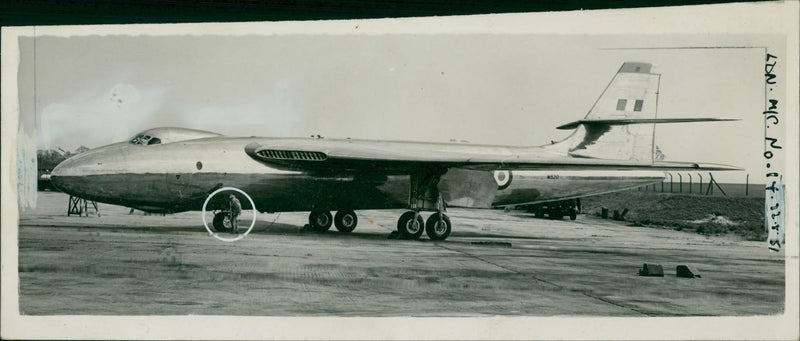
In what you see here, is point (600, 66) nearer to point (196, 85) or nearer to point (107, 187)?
point (196, 85)

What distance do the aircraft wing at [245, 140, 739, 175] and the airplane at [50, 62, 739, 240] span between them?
17mm

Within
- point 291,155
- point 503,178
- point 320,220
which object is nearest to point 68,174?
point 291,155

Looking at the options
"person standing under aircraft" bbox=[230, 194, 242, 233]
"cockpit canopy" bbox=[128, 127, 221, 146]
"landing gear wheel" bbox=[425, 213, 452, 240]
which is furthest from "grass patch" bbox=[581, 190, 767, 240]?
"cockpit canopy" bbox=[128, 127, 221, 146]

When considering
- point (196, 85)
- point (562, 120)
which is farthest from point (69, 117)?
point (562, 120)

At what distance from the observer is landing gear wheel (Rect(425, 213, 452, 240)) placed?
11.3 meters

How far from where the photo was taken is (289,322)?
7.55m

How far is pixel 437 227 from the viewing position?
11359 millimetres

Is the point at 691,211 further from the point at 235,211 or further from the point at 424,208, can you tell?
the point at 235,211

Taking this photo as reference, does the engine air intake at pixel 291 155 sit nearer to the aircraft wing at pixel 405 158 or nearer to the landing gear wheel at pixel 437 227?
the aircraft wing at pixel 405 158

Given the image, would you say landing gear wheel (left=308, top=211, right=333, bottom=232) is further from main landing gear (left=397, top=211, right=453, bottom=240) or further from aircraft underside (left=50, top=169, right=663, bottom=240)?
main landing gear (left=397, top=211, right=453, bottom=240)

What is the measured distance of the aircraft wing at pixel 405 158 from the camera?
9.95 m

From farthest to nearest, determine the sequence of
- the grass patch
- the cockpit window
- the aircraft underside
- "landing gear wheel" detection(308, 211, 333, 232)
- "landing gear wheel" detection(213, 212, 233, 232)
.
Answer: "landing gear wheel" detection(308, 211, 333, 232) < the aircraft underside < the cockpit window < "landing gear wheel" detection(213, 212, 233, 232) < the grass patch

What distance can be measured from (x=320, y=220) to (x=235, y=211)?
1591 mm

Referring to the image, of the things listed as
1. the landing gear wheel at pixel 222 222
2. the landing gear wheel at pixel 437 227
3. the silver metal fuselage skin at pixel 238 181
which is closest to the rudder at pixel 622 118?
the silver metal fuselage skin at pixel 238 181
